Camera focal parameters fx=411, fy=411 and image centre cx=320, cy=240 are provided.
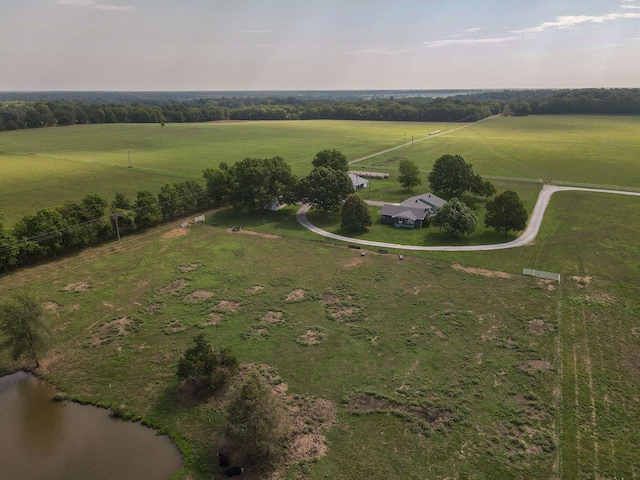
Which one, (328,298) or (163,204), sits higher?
(163,204)

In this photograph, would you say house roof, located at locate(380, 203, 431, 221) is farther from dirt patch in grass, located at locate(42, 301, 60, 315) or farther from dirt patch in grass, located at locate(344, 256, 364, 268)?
dirt patch in grass, located at locate(42, 301, 60, 315)

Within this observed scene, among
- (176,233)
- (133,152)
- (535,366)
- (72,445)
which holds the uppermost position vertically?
(133,152)

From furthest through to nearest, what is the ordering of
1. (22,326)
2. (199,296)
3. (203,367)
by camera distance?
(199,296)
(22,326)
(203,367)

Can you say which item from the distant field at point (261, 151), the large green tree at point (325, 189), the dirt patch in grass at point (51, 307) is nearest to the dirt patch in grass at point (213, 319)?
the dirt patch in grass at point (51, 307)

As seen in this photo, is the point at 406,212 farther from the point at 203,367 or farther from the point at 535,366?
the point at 203,367

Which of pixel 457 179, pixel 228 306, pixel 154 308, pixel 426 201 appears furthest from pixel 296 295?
pixel 457 179

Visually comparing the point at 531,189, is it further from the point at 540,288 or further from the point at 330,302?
the point at 330,302

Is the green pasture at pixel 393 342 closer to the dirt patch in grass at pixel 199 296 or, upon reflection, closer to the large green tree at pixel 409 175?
the dirt patch in grass at pixel 199 296
